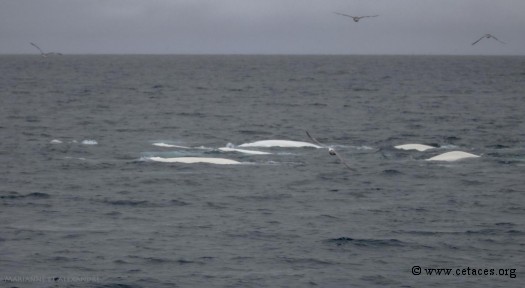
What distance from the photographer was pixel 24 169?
47.3 m

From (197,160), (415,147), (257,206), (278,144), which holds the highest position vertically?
(415,147)

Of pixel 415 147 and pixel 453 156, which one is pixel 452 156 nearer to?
pixel 453 156

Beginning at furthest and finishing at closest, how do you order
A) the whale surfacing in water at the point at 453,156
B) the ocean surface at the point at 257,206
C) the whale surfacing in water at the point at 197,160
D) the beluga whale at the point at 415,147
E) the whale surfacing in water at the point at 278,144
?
the whale surfacing in water at the point at 278,144 < the beluga whale at the point at 415,147 < the whale surfacing in water at the point at 453,156 < the whale surfacing in water at the point at 197,160 < the ocean surface at the point at 257,206

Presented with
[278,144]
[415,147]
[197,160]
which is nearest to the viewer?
[197,160]

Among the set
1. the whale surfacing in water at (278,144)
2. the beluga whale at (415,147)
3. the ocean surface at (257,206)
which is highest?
the beluga whale at (415,147)

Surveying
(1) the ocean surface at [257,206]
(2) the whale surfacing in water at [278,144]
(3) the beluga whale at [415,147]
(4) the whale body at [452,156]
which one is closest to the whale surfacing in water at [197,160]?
(1) the ocean surface at [257,206]

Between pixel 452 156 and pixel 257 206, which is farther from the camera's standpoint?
pixel 452 156

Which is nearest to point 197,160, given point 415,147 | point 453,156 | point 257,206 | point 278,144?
point 278,144

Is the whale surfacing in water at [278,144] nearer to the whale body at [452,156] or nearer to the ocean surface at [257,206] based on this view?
the ocean surface at [257,206]

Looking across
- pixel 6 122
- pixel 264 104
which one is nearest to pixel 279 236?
pixel 6 122

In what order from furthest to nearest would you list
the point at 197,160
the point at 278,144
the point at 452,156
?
the point at 278,144 < the point at 452,156 < the point at 197,160

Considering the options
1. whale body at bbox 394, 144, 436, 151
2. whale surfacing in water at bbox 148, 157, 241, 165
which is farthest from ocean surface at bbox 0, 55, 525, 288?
whale body at bbox 394, 144, 436, 151

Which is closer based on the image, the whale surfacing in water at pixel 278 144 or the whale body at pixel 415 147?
the whale body at pixel 415 147

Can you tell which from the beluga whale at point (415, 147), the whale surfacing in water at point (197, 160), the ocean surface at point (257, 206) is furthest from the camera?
the beluga whale at point (415, 147)
